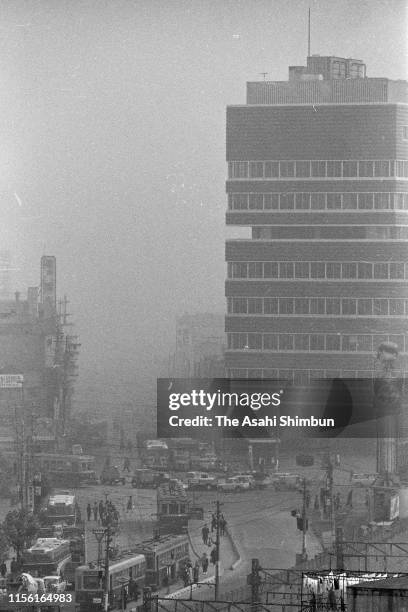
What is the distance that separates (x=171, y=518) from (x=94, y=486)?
487mm

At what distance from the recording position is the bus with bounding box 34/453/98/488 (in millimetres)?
8438

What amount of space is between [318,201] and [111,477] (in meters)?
2.01

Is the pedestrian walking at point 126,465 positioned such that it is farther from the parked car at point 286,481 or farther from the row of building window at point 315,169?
the row of building window at point 315,169

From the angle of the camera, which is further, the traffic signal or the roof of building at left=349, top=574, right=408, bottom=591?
the traffic signal

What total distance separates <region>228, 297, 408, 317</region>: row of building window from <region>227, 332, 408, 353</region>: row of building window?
0.13 metres

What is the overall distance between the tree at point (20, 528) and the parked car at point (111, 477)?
454 mm

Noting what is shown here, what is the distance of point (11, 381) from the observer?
845 centimetres

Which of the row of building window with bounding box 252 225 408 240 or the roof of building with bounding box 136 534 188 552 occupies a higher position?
the row of building window with bounding box 252 225 408 240

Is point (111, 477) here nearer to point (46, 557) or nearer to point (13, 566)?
point (46, 557)

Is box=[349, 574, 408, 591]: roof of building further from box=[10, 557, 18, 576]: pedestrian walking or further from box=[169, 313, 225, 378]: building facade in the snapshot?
box=[10, 557, 18, 576]: pedestrian walking

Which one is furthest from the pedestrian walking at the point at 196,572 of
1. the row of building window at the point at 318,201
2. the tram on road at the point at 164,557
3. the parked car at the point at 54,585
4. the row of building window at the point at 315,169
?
the row of building window at the point at 315,169

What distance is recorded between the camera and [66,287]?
862 centimetres

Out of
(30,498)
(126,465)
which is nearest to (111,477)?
(126,465)

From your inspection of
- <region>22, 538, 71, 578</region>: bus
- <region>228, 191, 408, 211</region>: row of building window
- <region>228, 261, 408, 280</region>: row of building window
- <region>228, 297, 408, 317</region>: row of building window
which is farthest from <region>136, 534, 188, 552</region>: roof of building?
<region>228, 191, 408, 211</region>: row of building window
